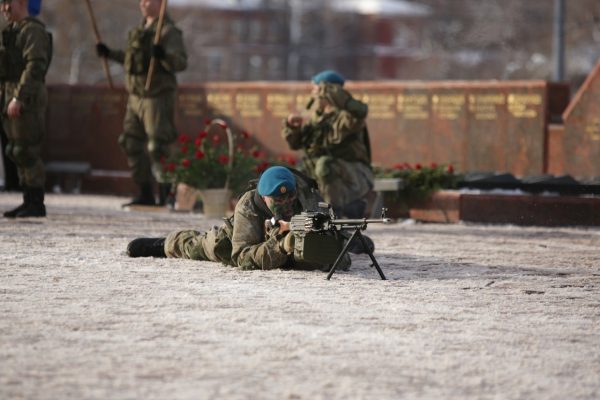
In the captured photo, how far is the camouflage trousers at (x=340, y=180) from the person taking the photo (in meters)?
14.5

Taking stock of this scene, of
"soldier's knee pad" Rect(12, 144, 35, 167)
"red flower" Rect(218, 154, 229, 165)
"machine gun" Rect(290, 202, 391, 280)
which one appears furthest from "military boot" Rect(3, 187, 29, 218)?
"machine gun" Rect(290, 202, 391, 280)

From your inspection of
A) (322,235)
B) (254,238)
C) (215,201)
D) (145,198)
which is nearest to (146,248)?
(254,238)

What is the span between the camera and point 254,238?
11.5 metres

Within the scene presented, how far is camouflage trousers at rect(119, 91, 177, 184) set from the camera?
18.4m

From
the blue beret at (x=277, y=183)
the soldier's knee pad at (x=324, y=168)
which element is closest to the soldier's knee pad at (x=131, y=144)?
the soldier's knee pad at (x=324, y=168)

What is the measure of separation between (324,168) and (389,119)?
701cm

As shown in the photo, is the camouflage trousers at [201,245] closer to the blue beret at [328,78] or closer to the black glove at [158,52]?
the blue beret at [328,78]

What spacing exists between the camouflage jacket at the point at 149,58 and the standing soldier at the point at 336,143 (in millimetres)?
3658

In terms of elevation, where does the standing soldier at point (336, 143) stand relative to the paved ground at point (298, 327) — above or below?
above

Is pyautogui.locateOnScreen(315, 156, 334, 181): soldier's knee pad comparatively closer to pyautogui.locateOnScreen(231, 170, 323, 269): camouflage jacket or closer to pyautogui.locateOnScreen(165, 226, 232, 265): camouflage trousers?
pyautogui.locateOnScreen(165, 226, 232, 265): camouflage trousers

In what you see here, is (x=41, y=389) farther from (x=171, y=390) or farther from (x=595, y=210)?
(x=595, y=210)

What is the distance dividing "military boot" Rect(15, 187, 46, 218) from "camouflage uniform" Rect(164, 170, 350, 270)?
456cm

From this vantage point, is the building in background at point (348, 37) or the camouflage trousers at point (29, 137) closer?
the camouflage trousers at point (29, 137)

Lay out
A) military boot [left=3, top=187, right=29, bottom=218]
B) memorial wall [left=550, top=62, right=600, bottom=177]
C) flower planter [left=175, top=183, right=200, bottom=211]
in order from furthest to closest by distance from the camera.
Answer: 1. memorial wall [left=550, top=62, right=600, bottom=177]
2. flower planter [left=175, top=183, right=200, bottom=211]
3. military boot [left=3, top=187, right=29, bottom=218]
